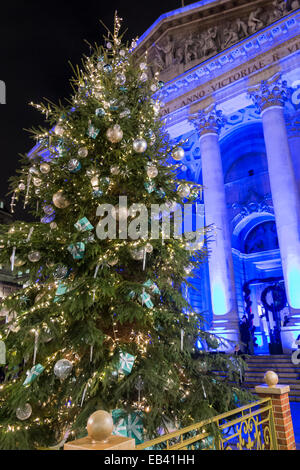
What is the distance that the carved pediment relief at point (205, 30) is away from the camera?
17.0 meters

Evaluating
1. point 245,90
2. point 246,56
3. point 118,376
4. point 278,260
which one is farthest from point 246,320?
point 118,376

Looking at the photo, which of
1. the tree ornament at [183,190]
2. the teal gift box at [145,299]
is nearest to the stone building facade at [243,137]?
the tree ornament at [183,190]

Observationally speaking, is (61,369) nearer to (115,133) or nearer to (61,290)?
(61,290)

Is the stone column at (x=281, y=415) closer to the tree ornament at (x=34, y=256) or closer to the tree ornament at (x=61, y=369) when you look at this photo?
the tree ornament at (x=61, y=369)

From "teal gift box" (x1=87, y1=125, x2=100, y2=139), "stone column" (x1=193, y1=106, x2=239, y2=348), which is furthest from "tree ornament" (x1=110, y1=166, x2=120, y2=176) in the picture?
"stone column" (x1=193, y1=106, x2=239, y2=348)

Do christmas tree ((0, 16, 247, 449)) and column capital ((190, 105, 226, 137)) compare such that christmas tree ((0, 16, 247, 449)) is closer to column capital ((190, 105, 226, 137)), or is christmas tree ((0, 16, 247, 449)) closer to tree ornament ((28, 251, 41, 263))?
tree ornament ((28, 251, 41, 263))

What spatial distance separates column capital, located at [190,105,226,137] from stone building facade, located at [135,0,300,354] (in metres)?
0.06

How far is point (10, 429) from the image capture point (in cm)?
355

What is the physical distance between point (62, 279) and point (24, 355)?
1057 mm

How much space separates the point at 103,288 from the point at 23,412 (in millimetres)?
1617

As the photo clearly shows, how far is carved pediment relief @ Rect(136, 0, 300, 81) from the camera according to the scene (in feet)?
55.6

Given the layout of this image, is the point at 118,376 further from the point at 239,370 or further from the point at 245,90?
the point at 245,90

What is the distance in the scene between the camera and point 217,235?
54.2 ft

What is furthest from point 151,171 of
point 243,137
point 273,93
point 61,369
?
point 243,137
